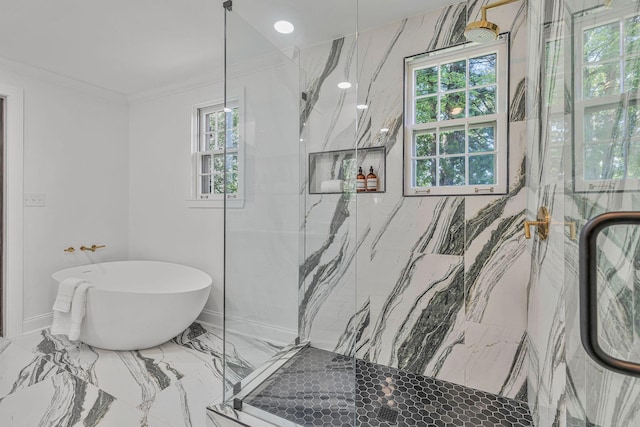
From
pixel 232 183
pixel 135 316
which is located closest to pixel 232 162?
pixel 232 183

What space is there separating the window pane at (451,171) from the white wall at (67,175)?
11.6ft

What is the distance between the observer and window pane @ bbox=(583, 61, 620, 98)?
1.96 feet

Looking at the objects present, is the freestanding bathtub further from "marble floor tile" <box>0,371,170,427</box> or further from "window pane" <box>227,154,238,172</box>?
"window pane" <box>227,154,238,172</box>

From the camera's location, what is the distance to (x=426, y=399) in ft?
5.93

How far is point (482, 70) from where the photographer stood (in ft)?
6.54

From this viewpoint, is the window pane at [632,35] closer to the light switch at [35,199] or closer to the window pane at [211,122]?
the window pane at [211,122]

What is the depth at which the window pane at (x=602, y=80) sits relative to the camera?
0.60 m

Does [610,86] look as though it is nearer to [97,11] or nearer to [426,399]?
[426,399]

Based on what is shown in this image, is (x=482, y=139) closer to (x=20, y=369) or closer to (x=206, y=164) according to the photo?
(x=206, y=164)

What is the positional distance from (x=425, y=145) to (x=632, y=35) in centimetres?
165

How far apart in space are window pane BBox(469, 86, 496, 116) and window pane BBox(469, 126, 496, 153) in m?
0.10

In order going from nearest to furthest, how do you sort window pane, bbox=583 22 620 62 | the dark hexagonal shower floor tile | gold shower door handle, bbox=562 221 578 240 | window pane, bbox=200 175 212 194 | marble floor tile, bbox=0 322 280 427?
1. window pane, bbox=583 22 620 62
2. gold shower door handle, bbox=562 221 578 240
3. the dark hexagonal shower floor tile
4. marble floor tile, bbox=0 322 280 427
5. window pane, bbox=200 175 212 194

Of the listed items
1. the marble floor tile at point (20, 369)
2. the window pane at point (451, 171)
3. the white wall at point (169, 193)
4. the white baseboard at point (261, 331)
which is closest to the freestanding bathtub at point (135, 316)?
the marble floor tile at point (20, 369)

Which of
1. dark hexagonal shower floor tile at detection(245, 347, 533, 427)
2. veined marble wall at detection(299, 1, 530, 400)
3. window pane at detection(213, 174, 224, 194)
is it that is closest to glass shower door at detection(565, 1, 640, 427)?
dark hexagonal shower floor tile at detection(245, 347, 533, 427)
